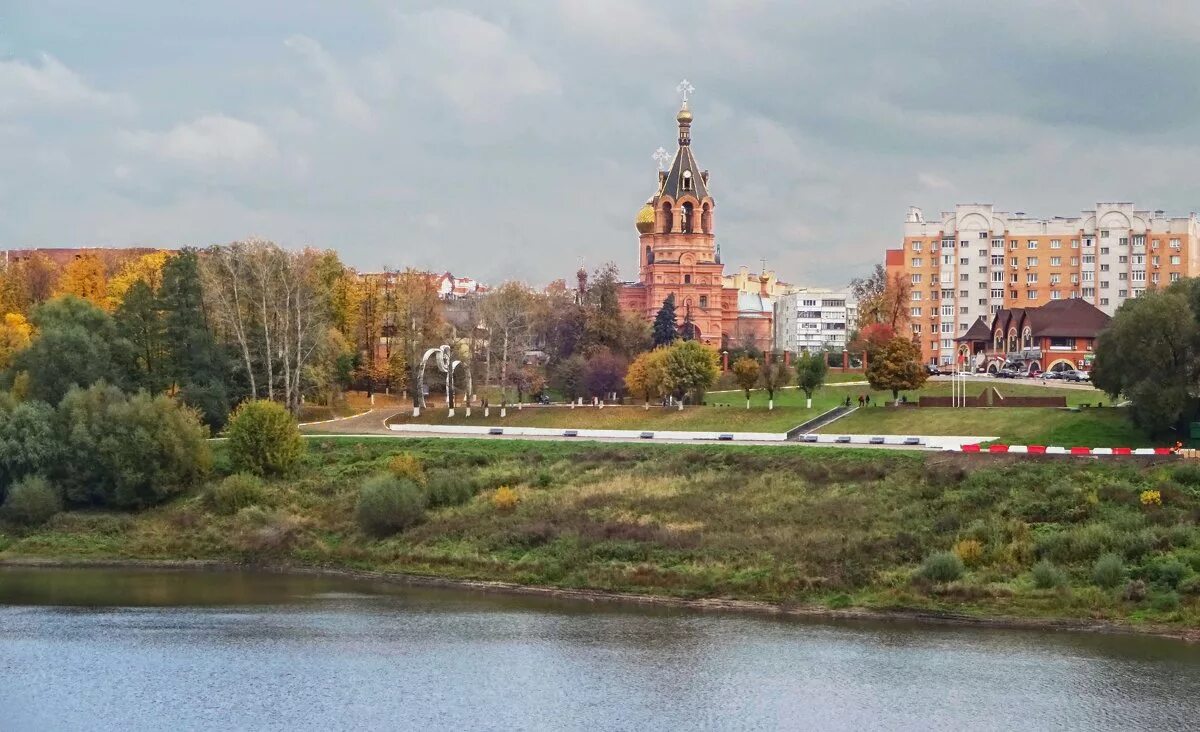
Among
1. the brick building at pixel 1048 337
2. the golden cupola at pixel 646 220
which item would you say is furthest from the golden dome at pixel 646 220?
the brick building at pixel 1048 337

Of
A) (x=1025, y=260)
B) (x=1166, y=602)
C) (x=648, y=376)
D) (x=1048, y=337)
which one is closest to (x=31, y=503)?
(x=648, y=376)

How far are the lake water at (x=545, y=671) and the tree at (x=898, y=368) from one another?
31.2 metres

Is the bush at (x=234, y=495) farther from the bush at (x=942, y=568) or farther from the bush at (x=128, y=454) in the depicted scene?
the bush at (x=942, y=568)

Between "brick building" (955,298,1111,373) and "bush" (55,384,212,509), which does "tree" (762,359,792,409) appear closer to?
"brick building" (955,298,1111,373)

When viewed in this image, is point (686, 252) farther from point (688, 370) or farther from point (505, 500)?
point (505, 500)

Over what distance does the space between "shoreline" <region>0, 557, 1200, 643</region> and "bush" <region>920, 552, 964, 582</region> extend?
1.82m

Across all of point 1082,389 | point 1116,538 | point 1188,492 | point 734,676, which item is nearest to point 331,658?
point 734,676

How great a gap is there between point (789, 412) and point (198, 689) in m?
44.2

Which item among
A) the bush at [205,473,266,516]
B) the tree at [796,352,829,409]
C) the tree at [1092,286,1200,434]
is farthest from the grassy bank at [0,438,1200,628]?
the tree at [796,352,829,409]

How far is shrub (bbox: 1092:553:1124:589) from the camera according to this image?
45125mm

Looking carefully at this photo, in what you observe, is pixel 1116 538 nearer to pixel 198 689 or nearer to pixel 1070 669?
pixel 1070 669

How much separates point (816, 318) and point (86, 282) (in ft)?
297

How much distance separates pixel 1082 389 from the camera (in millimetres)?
83688

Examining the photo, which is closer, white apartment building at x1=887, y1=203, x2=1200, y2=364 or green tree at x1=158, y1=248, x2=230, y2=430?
green tree at x1=158, y1=248, x2=230, y2=430
